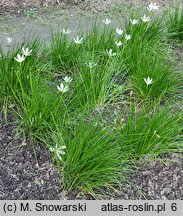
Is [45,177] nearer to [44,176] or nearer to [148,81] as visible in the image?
[44,176]

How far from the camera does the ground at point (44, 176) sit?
8.07ft

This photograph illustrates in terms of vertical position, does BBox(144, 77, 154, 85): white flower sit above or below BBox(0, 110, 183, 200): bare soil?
above

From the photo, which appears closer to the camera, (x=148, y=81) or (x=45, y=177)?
(x=45, y=177)

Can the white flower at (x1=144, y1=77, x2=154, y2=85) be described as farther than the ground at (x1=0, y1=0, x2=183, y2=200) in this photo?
Yes

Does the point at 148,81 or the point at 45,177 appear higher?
the point at 148,81

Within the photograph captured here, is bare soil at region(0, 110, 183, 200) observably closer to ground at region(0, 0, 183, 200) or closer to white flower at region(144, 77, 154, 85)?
ground at region(0, 0, 183, 200)

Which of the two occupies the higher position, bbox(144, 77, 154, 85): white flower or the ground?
bbox(144, 77, 154, 85): white flower

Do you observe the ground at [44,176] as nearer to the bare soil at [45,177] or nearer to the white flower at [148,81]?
the bare soil at [45,177]

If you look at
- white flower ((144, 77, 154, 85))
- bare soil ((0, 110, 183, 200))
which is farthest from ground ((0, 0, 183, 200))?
white flower ((144, 77, 154, 85))

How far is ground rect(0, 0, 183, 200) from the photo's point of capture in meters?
2.46

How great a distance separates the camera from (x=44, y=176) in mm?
2543

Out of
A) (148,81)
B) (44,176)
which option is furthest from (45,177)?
(148,81)

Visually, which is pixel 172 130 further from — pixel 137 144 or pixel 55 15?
pixel 55 15

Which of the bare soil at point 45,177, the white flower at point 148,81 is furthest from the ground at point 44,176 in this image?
the white flower at point 148,81
